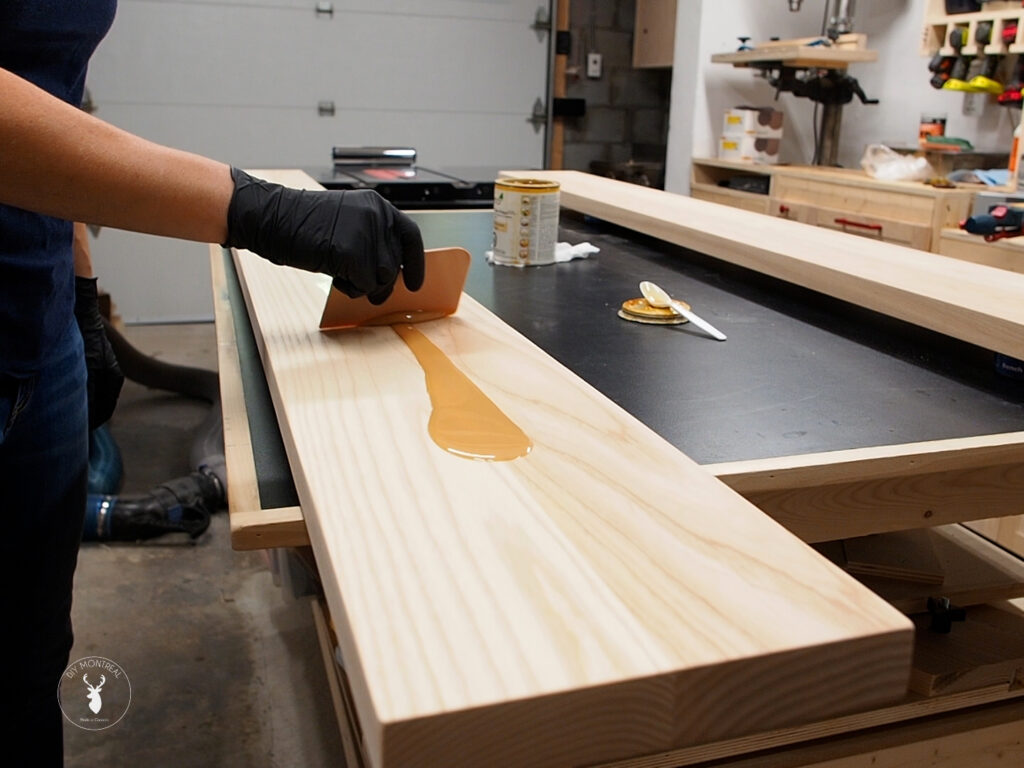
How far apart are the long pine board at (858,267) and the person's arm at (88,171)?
83 centimetres

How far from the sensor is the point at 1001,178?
105 inches

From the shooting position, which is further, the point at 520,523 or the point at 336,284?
the point at 336,284

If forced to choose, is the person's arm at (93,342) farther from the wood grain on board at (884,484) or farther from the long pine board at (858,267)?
the wood grain on board at (884,484)

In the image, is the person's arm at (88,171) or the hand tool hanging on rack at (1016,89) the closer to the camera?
the person's arm at (88,171)

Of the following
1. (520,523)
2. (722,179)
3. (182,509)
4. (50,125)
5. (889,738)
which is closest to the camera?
(520,523)

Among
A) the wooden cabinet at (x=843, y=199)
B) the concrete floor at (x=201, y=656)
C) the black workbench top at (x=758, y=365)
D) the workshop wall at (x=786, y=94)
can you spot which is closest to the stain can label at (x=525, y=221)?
the black workbench top at (x=758, y=365)

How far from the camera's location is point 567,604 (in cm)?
47

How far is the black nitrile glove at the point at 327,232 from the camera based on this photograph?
0.87 metres

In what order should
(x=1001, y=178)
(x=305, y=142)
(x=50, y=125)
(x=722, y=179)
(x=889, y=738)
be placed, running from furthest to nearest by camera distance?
(x=305, y=142) → (x=722, y=179) → (x=1001, y=178) → (x=889, y=738) → (x=50, y=125)

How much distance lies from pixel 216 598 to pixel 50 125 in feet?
5.12

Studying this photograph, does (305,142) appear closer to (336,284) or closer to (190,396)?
(190,396)

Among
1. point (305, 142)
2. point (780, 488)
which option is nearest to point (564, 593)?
point (780, 488)

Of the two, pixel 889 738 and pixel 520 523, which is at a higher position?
pixel 520 523

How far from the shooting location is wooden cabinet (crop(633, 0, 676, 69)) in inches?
175
